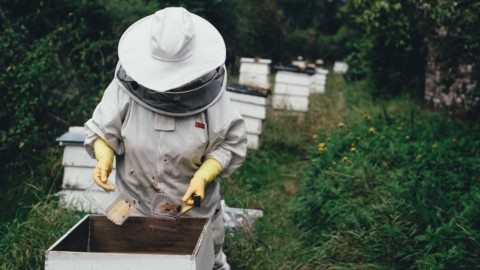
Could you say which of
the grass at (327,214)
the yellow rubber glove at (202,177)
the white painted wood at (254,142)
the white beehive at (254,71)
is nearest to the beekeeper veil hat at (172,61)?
the yellow rubber glove at (202,177)

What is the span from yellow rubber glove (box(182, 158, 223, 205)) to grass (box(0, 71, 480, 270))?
109cm

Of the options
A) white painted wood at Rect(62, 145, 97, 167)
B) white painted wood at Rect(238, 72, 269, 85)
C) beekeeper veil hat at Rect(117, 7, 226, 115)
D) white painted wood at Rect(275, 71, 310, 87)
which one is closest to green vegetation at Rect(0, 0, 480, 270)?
white painted wood at Rect(62, 145, 97, 167)

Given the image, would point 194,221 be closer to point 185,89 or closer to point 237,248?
point 185,89

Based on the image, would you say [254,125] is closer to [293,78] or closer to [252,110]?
[252,110]

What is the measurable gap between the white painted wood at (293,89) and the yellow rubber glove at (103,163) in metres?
5.65

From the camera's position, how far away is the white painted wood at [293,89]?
8.12m

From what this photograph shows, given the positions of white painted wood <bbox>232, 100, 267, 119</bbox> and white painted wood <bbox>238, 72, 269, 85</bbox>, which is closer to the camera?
white painted wood <bbox>232, 100, 267, 119</bbox>

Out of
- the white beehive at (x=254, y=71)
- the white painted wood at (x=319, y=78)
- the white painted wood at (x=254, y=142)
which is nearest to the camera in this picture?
the white painted wood at (x=254, y=142)

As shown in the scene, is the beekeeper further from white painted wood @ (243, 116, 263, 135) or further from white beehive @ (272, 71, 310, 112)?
white beehive @ (272, 71, 310, 112)

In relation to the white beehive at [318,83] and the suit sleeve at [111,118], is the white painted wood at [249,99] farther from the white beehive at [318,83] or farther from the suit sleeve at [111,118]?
the white beehive at [318,83]

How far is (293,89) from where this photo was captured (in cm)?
816

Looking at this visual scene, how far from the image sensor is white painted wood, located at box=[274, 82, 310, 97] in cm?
812

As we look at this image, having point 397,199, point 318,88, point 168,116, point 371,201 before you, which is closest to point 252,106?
point 371,201

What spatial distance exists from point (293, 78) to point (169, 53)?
5781 millimetres
